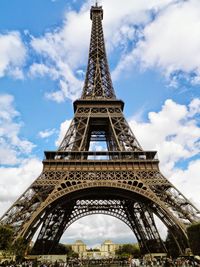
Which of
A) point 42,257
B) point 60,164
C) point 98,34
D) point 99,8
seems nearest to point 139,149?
point 60,164

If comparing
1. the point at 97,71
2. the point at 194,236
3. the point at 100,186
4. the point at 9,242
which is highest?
the point at 97,71

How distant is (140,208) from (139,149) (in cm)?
945

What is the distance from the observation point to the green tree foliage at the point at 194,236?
2427 cm

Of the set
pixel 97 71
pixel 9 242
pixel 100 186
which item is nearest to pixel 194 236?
pixel 100 186

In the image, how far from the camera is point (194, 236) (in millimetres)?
24391

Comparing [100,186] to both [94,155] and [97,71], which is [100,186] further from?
[97,71]

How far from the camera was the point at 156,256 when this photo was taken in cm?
3431

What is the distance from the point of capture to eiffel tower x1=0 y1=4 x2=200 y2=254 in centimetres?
2792

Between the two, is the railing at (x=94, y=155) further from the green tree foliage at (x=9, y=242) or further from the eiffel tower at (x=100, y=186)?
the green tree foliage at (x=9, y=242)

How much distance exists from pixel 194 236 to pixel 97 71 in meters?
28.8

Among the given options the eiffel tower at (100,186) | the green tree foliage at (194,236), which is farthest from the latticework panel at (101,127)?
the green tree foliage at (194,236)

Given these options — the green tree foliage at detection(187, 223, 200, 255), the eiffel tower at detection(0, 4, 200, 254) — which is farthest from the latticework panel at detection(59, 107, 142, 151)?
the green tree foliage at detection(187, 223, 200, 255)

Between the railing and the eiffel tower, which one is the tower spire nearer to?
the eiffel tower

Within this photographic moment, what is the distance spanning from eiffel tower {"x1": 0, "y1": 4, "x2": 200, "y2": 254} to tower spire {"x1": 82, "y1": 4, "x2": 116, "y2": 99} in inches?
6.2
